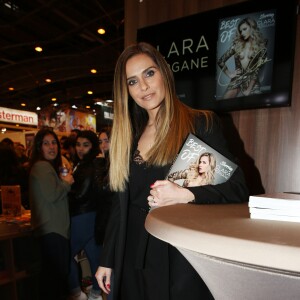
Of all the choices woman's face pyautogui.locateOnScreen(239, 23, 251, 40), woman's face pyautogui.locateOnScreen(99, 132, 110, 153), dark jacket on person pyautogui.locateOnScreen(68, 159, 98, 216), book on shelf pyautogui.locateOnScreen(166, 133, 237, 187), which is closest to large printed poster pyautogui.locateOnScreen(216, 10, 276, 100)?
woman's face pyautogui.locateOnScreen(239, 23, 251, 40)

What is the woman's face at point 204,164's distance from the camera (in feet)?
2.76

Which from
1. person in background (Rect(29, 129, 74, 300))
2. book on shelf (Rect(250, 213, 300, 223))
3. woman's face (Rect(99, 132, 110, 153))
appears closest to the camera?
book on shelf (Rect(250, 213, 300, 223))

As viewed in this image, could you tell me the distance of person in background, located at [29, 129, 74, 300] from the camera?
2.62 metres

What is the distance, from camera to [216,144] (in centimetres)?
103

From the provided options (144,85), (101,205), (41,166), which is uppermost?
(144,85)

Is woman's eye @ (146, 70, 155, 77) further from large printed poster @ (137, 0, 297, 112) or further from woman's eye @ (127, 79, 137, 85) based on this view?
large printed poster @ (137, 0, 297, 112)

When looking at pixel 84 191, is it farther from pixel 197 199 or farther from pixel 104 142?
pixel 197 199

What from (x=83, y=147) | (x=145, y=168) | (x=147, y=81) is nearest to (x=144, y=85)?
(x=147, y=81)

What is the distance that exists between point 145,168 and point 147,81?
0.35m

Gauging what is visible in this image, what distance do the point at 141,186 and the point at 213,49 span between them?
1.03 m

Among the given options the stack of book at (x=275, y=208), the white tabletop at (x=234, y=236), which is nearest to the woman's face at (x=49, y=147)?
the white tabletop at (x=234, y=236)

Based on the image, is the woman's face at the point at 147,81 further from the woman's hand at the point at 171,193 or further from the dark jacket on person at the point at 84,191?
the dark jacket on person at the point at 84,191

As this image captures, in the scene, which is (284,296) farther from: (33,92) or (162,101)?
(33,92)

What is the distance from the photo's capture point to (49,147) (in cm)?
285
